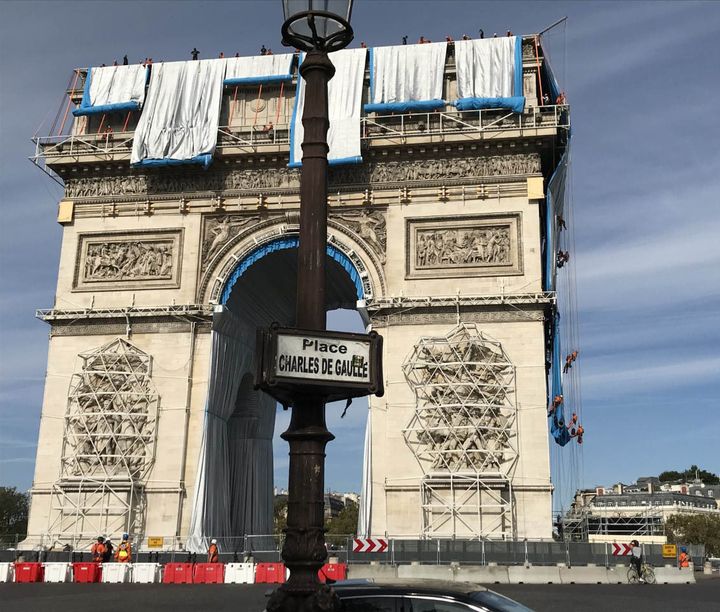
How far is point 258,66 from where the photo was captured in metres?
31.3

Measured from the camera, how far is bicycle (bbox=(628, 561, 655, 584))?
24.4 meters

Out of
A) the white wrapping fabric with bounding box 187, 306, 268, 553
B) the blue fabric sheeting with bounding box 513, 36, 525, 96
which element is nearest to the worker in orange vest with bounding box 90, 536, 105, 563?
the white wrapping fabric with bounding box 187, 306, 268, 553

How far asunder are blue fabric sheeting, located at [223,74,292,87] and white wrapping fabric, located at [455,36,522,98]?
20.3ft

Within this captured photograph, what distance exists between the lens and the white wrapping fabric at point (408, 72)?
2975 centimetres

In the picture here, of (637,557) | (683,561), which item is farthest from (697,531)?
(637,557)

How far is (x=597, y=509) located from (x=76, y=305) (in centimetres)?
8264

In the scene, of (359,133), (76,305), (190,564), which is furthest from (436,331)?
(76,305)

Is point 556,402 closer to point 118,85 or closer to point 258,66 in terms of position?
point 258,66

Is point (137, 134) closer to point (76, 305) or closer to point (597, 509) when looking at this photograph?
point (76, 305)

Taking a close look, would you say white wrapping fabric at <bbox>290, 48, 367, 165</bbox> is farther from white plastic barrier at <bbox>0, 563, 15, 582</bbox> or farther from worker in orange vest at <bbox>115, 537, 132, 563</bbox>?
white plastic barrier at <bbox>0, 563, 15, 582</bbox>

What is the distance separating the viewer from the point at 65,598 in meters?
18.1

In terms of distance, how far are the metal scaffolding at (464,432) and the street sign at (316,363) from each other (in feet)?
67.6

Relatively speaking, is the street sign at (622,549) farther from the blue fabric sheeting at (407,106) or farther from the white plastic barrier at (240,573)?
the blue fabric sheeting at (407,106)

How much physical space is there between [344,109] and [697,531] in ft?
191
